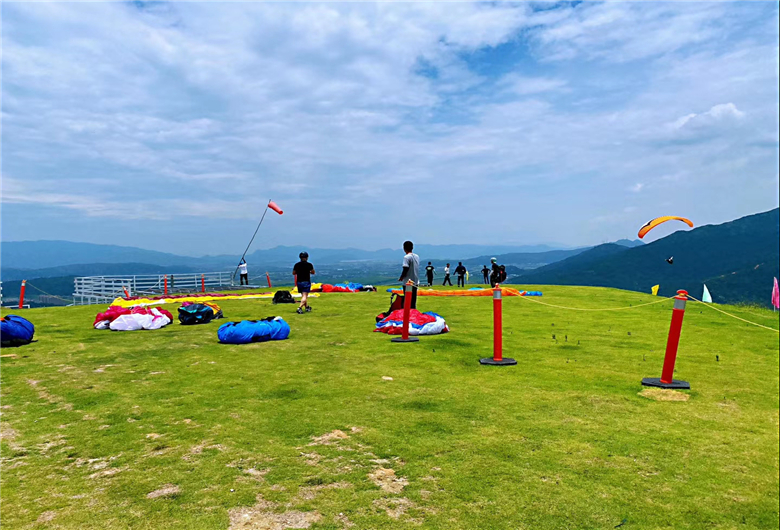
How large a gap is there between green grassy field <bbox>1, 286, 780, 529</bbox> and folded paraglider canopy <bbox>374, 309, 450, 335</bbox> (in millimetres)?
1818

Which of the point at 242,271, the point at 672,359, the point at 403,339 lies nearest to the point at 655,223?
the point at 672,359

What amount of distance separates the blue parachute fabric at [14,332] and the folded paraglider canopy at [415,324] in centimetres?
996

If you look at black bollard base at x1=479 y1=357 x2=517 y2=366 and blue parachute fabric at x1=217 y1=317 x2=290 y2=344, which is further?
blue parachute fabric at x1=217 y1=317 x2=290 y2=344

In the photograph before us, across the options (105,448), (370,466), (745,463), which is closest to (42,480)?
(105,448)

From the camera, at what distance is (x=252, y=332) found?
12.9 meters

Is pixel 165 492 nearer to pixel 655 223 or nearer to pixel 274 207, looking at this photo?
pixel 655 223

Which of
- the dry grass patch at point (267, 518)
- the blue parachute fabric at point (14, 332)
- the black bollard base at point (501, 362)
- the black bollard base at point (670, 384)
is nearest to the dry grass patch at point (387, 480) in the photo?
the dry grass patch at point (267, 518)

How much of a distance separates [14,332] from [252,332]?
6358 millimetres

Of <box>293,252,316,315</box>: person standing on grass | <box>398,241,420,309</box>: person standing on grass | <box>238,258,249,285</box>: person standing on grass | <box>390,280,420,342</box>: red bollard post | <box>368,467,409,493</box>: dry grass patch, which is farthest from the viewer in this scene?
<box>238,258,249,285</box>: person standing on grass

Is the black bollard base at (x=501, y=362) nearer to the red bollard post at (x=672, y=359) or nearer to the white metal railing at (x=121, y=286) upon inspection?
the red bollard post at (x=672, y=359)

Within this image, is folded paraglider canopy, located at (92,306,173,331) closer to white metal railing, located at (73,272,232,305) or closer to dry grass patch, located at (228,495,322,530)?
dry grass patch, located at (228,495,322,530)

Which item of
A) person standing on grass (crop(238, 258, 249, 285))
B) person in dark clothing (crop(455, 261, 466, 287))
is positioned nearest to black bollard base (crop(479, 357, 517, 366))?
person in dark clothing (crop(455, 261, 466, 287))

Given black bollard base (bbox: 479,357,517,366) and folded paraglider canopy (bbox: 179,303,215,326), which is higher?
folded paraglider canopy (bbox: 179,303,215,326)

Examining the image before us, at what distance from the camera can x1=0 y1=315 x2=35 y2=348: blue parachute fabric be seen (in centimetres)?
1225
